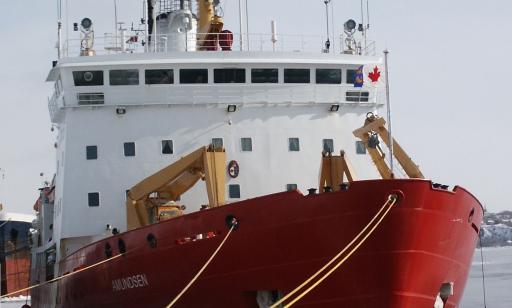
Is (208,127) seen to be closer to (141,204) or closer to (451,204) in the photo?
(141,204)

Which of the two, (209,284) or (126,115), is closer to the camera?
(209,284)

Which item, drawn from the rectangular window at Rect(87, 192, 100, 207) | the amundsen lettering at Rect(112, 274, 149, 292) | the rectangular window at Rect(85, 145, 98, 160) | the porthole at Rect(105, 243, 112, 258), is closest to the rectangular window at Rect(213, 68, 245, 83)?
the rectangular window at Rect(85, 145, 98, 160)

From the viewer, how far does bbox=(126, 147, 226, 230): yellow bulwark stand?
21594 millimetres

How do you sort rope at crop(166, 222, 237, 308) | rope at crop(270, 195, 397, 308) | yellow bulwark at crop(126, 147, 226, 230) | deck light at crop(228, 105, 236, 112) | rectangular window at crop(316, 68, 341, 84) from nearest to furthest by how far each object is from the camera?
1. rope at crop(270, 195, 397, 308)
2. rope at crop(166, 222, 237, 308)
3. yellow bulwark at crop(126, 147, 226, 230)
4. deck light at crop(228, 105, 236, 112)
5. rectangular window at crop(316, 68, 341, 84)

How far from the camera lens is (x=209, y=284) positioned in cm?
1886

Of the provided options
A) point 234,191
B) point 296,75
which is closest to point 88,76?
point 234,191

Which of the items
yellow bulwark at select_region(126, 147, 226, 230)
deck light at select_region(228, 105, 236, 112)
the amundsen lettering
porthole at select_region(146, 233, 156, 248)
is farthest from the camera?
deck light at select_region(228, 105, 236, 112)

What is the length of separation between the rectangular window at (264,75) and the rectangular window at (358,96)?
1939 mm

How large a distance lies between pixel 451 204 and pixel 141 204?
778cm

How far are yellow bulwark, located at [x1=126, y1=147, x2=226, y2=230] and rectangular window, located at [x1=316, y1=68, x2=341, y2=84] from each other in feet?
14.0

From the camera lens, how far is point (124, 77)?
24766mm

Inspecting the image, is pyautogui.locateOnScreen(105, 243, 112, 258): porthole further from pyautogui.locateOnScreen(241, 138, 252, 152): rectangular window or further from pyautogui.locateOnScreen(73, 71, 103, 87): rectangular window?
pyautogui.locateOnScreen(73, 71, 103, 87): rectangular window

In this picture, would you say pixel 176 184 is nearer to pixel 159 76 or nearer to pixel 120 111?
pixel 120 111

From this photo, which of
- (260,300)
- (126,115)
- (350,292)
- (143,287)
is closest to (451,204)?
(350,292)
